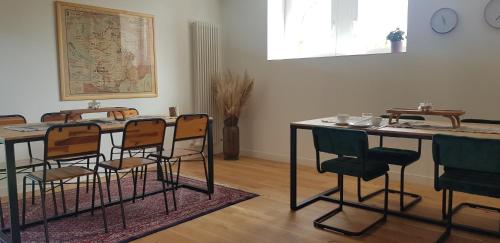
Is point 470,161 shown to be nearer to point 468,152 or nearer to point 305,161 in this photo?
point 468,152

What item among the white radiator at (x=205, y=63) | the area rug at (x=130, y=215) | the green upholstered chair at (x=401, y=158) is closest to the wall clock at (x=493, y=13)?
the green upholstered chair at (x=401, y=158)

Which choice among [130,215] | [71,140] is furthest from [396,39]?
[71,140]

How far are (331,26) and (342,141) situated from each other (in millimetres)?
2515

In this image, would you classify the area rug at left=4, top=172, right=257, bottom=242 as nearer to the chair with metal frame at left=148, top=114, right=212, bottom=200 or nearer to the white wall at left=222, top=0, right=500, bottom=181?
the chair with metal frame at left=148, top=114, right=212, bottom=200

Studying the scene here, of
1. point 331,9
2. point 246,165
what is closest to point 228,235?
point 246,165

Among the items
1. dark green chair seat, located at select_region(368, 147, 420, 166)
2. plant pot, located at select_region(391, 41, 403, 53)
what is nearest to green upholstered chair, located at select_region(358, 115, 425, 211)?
dark green chair seat, located at select_region(368, 147, 420, 166)

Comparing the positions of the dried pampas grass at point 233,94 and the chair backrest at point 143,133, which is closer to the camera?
the chair backrest at point 143,133

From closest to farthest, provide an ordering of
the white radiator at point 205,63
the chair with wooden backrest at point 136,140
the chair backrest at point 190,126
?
the chair with wooden backrest at point 136,140 < the chair backrest at point 190,126 < the white radiator at point 205,63

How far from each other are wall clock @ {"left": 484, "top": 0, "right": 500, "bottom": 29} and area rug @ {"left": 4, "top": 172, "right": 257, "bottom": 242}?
270 centimetres

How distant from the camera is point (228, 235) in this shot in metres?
2.82

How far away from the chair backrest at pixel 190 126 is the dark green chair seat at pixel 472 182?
1980 mm

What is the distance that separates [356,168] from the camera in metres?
2.89

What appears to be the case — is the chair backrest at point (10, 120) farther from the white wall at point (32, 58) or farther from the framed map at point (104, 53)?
the framed map at point (104, 53)

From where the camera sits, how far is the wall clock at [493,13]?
3.60 meters
